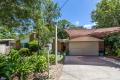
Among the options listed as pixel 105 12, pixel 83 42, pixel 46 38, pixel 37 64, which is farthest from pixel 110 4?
pixel 37 64

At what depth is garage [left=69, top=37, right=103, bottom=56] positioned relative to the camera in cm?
4275

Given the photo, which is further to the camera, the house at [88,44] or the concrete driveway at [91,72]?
the house at [88,44]

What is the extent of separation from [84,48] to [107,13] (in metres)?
11.2

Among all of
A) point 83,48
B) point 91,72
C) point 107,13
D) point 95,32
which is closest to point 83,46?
point 83,48

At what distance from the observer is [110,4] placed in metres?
50.9

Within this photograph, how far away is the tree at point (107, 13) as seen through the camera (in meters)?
49.7

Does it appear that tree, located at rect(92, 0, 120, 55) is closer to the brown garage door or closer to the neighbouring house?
the brown garage door

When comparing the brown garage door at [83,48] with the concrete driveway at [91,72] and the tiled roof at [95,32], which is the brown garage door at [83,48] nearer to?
the tiled roof at [95,32]

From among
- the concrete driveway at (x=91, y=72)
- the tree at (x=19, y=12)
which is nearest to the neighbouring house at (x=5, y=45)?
the concrete driveway at (x=91, y=72)

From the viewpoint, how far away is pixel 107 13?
51.3 m

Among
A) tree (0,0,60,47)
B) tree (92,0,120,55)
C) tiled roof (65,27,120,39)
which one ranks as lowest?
tiled roof (65,27,120,39)

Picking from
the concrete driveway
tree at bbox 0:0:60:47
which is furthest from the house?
tree at bbox 0:0:60:47

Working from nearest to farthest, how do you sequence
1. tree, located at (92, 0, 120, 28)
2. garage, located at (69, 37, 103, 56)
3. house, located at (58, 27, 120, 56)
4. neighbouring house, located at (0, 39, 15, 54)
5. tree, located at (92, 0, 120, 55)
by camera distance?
neighbouring house, located at (0, 39, 15, 54), house, located at (58, 27, 120, 56), garage, located at (69, 37, 103, 56), tree, located at (92, 0, 120, 55), tree, located at (92, 0, 120, 28)

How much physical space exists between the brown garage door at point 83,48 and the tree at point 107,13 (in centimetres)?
940
